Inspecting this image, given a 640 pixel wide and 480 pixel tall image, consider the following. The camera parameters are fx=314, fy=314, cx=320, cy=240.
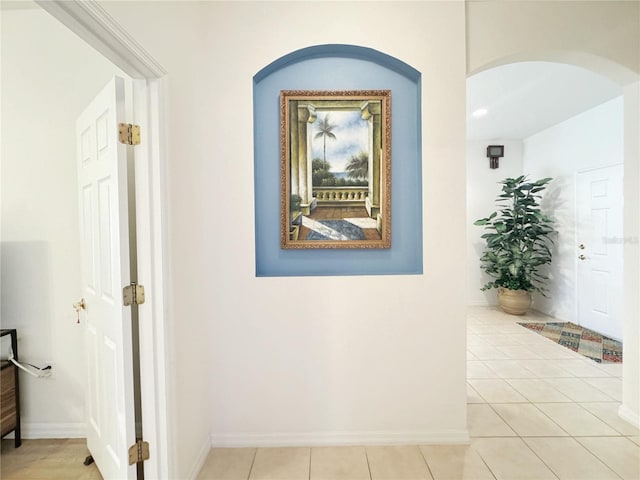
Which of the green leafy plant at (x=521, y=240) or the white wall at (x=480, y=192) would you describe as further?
the white wall at (x=480, y=192)

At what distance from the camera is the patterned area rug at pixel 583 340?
3273 mm

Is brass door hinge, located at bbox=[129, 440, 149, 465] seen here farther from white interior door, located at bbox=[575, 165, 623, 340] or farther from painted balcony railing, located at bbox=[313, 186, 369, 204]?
white interior door, located at bbox=[575, 165, 623, 340]

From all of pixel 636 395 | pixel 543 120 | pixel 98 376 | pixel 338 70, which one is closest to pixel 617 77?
pixel 338 70

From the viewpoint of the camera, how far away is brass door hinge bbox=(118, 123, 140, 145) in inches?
54.0

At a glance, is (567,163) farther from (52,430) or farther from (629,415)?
(52,430)

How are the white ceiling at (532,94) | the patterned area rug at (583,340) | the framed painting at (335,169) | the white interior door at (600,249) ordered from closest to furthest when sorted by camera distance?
the framed painting at (335,169) < the white ceiling at (532,94) < the patterned area rug at (583,340) < the white interior door at (600,249)

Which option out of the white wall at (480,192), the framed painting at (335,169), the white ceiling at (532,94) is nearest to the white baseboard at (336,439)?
the framed painting at (335,169)

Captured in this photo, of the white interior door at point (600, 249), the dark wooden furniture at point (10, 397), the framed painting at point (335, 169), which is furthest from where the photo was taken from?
the white interior door at point (600, 249)

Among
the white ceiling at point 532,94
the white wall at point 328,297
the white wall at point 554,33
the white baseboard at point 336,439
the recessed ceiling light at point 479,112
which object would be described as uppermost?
the white ceiling at point 532,94

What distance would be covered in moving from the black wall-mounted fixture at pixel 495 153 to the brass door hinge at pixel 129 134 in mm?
5415

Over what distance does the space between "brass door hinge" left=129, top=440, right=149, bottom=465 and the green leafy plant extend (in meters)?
4.81

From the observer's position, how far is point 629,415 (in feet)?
6.96

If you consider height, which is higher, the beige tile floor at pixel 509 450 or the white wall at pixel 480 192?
the white wall at pixel 480 192

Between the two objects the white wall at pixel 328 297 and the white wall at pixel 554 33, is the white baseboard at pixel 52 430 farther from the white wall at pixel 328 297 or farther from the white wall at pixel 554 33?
the white wall at pixel 554 33
